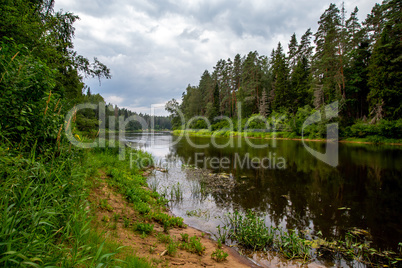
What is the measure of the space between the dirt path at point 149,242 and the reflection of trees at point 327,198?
8.01 ft

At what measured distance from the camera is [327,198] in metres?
7.47

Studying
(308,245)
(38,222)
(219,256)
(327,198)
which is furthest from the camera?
(327,198)

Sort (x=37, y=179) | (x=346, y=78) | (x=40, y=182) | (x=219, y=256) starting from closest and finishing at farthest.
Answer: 1. (x=40, y=182)
2. (x=37, y=179)
3. (x=219, y=256)
4. (x=346, y=78)

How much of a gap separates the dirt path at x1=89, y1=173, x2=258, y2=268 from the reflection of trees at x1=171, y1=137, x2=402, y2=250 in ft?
8.01

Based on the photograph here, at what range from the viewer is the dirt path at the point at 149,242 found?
3174mm

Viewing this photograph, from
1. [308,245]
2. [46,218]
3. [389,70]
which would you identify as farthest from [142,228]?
[389,70]

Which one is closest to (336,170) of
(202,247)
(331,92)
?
(202,247)

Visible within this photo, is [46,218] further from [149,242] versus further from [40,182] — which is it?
[149,242]

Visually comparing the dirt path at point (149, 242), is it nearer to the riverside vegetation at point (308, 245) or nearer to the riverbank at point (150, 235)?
the riverbank at point (150, 235)

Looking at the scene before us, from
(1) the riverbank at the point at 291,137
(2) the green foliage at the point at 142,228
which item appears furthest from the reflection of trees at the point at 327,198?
(1) the riverbank at the point at 291,137

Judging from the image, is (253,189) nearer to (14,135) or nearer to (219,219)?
(219,219)

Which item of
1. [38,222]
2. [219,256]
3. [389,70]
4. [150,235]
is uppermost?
[389,70]

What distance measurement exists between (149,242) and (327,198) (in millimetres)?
7140

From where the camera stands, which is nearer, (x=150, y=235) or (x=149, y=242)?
(x=149, y=242)
